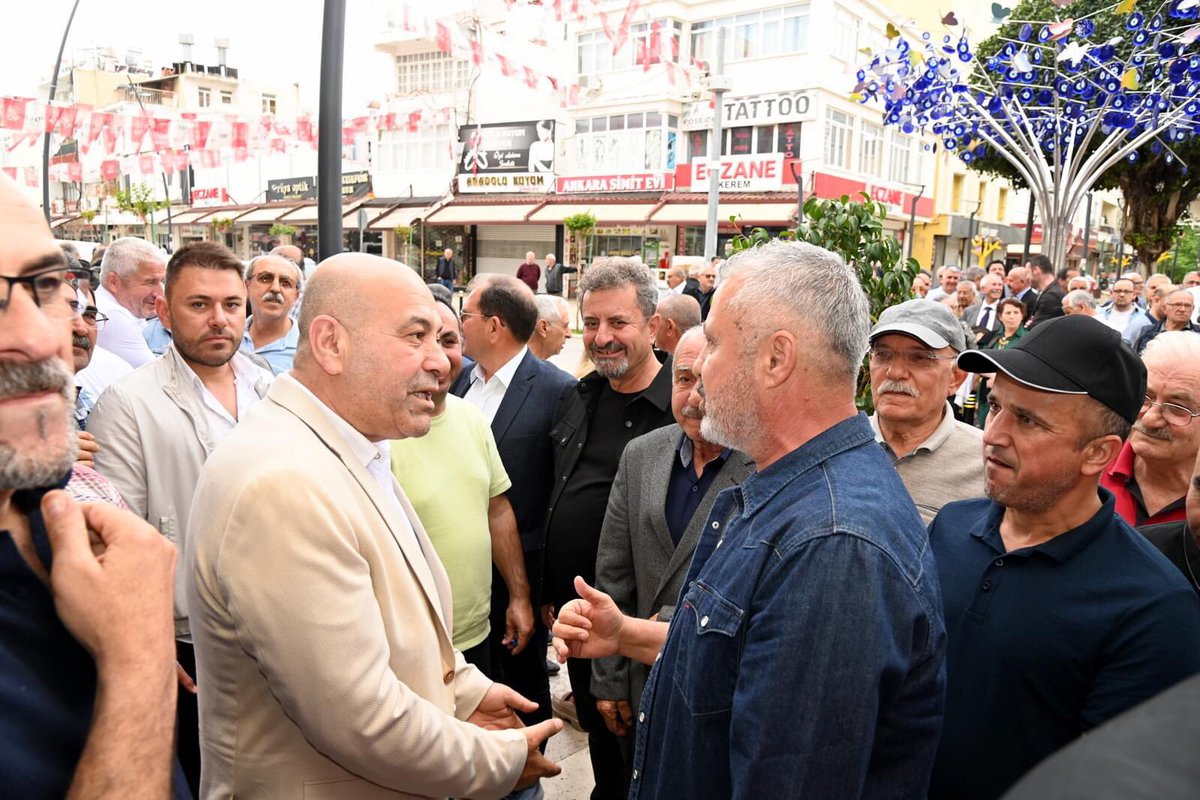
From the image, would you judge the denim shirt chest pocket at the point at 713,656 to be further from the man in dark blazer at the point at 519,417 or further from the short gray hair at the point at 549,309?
the short gray hair at the point at 549,309

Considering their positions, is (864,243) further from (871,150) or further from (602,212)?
(871,150)

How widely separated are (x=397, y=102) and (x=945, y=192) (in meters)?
24.7

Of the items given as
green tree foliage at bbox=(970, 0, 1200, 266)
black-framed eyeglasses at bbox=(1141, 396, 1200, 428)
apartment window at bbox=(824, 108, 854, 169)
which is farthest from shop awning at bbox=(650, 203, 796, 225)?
black-framed eyeglasses at bbox=(1141, 396, 1200, 428)

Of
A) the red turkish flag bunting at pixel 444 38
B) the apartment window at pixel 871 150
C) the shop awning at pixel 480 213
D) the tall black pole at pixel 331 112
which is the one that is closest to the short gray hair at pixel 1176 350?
the tall black pole at pixel 331 112

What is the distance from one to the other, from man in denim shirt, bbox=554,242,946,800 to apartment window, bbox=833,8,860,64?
92.7 feet

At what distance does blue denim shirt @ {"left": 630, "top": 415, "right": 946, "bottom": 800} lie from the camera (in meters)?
1.38

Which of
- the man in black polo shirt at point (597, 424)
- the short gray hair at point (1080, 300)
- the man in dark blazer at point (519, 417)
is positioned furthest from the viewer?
the short gray hair at point (1080, 300)

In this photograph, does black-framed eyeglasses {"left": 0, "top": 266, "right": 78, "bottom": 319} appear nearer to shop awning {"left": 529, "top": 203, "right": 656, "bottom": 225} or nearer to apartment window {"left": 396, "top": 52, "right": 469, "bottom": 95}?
shop awning {"left": 529, "top": 203, "right": 656, "bottom": 225}

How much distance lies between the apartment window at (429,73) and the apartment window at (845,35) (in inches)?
653

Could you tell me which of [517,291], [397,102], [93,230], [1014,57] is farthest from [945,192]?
[93,230]

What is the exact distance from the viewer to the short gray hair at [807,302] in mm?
1654

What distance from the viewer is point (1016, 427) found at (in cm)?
200

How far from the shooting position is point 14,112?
514 inches

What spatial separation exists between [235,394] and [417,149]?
35.5m
